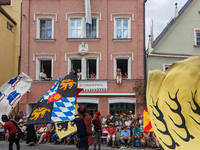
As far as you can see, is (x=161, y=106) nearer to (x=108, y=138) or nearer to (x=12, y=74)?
(x=108, y=138)

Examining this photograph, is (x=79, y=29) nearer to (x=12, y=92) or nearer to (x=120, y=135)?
(x=120, y=135)

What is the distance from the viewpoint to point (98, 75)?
1803 cm

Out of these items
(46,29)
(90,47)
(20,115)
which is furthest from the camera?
(46,29)

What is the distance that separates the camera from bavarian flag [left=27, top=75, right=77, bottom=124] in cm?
842

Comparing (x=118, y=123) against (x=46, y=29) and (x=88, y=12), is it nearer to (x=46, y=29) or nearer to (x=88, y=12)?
(x=88, y=12)

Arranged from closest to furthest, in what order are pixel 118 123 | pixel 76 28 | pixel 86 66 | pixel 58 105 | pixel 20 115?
pixel 58 105 < pixel 118 123 < pixel 20 115 < pixel 86 66 < pixel 76 28

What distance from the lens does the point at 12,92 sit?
1108 centimetres

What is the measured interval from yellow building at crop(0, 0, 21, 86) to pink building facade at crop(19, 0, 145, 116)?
3.76 m

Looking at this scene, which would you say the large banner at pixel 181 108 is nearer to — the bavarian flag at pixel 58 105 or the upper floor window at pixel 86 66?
the bavarian flag at pixel 58 105

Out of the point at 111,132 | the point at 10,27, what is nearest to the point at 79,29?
the point at 10,27

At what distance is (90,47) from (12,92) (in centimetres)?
835

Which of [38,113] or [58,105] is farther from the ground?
[58,105]

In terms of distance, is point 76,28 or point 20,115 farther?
point 76,28

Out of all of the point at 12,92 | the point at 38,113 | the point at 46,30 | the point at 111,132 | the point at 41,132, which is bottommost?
the point at 41,132
